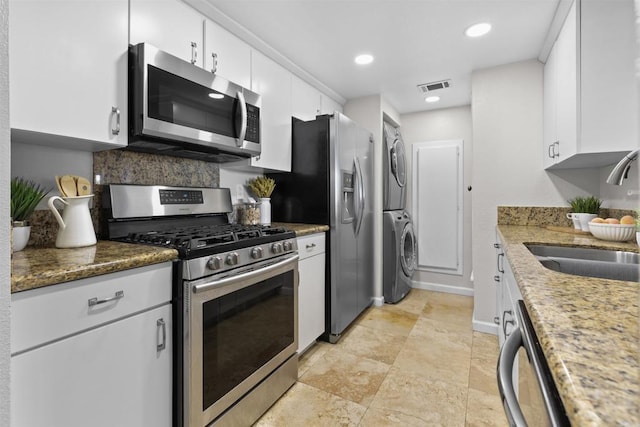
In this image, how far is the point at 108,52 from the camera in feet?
4.51

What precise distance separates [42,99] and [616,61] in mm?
2589

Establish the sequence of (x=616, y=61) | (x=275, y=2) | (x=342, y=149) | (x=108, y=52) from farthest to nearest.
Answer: (x=342, y=149) → (x=275, y=2) → (x=616, y=61) → (x=108, y=52)

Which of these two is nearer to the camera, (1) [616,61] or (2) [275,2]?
(1) [616,61]

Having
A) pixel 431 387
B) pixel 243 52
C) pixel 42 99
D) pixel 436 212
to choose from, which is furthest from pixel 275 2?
pixel 436 212

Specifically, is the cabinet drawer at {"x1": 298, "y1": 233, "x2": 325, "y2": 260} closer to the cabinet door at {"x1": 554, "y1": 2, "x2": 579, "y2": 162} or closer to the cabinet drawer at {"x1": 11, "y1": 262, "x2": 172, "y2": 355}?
the cabinet drawer at {"x1": 11, "y1": 262, "x2": 172, "y2": 355}

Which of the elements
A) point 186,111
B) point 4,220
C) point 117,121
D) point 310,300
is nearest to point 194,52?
point 186,111

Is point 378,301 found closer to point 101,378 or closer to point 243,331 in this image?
point 243,331

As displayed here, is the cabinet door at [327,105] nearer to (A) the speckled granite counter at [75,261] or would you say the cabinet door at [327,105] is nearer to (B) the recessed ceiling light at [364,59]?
(B) the recessed ceiling light at [364,59]

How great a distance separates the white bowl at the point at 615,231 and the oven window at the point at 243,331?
1730mm

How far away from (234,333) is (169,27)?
1.63 meters

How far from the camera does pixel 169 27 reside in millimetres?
1630

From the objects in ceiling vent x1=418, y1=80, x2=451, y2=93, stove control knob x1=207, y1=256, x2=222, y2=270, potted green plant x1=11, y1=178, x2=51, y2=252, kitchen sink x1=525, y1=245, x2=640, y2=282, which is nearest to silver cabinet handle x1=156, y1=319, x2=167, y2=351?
stove control knob x1=207, y1=256, x2=222, y2=270

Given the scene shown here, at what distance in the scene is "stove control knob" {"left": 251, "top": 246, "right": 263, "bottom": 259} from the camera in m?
1.59

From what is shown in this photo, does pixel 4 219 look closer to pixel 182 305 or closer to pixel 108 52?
pixel 182 305
